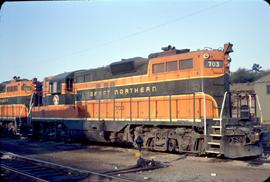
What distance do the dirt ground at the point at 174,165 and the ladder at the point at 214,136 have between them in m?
0.46

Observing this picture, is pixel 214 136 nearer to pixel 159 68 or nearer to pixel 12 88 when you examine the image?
pixel 159 68

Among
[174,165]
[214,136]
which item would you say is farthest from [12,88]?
[214,136]

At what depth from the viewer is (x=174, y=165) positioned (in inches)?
451

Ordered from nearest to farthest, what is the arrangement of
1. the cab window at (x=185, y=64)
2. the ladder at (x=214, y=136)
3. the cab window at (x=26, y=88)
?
the ladder at (x=214, y=136) → the cab window at (x=185, y=64) → the cab window at (x=26, y=88)

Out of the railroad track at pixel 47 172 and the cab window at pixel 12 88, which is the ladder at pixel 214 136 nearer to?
the railroad track at pixel 47 172

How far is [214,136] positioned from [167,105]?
270 cm

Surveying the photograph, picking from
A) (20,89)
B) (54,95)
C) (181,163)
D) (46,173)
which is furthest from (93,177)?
(20,89)

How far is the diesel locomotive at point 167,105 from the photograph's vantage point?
1223cm

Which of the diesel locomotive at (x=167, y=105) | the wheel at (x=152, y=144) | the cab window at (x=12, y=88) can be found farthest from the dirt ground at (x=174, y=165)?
the cab window at (x=12, y=88)

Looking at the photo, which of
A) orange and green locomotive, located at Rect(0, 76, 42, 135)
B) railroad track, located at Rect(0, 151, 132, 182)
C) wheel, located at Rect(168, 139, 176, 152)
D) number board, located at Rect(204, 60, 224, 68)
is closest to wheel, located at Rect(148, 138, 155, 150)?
wheel, located at Rect(168, 139, 176, 152)

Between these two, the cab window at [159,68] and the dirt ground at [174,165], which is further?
the cab window at [159,68]

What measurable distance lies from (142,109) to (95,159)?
10.7 ft

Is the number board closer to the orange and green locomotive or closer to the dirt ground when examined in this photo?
the dirt ground

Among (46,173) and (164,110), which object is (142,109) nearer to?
(164,110)
